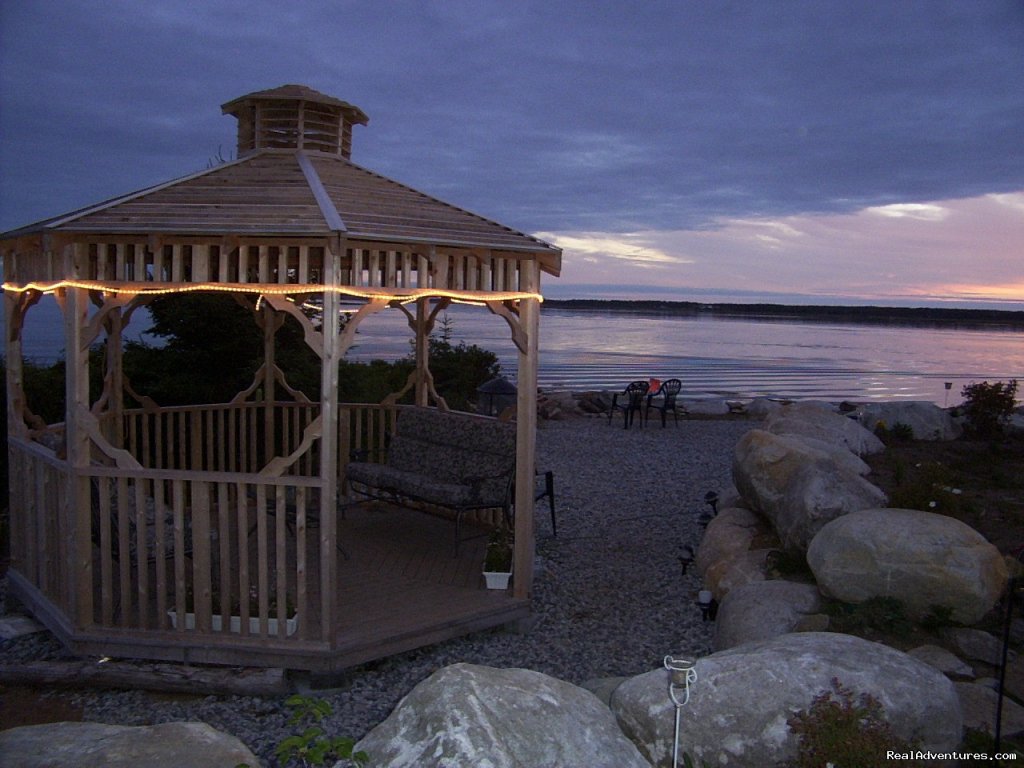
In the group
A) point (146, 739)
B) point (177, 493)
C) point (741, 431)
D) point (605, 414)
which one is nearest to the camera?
point (146, 739)

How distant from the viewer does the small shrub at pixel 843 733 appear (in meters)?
3.27

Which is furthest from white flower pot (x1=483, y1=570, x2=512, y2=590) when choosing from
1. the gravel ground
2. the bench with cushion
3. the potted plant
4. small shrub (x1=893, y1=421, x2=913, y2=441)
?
small shrub (x1=893, y1=421, x2=913, y2=441)

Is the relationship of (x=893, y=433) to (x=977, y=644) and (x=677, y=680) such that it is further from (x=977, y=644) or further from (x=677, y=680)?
(x=677, y=680)

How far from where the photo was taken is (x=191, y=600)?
203 inches

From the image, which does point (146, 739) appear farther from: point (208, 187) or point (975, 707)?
point (975, 707)

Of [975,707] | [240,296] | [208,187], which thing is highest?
[208,187]

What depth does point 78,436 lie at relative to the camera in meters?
5.00

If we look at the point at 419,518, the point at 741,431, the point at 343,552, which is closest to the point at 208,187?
the point at 343,552

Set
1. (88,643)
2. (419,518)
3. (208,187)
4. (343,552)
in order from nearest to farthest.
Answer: (88,643) → (208,187) → (343,552) → (419,518)

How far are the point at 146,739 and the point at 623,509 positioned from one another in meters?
6.85

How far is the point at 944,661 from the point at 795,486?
77.9 inches

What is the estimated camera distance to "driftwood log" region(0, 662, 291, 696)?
480cm

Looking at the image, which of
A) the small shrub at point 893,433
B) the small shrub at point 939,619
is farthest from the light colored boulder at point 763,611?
the small shrub at point 893,433

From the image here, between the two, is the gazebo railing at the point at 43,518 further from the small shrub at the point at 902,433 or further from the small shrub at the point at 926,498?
the small shrub at the point at 902,433
